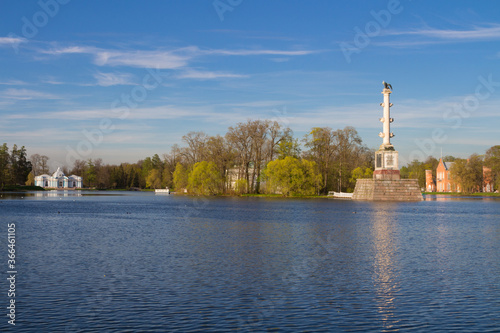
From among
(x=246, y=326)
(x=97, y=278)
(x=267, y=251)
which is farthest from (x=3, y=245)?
(x=246, y=326)

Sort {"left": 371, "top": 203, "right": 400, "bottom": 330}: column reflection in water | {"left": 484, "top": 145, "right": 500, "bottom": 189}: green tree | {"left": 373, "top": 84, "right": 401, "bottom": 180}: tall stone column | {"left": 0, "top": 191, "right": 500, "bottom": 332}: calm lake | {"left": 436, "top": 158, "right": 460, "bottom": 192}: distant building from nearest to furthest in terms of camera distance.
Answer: {"left": 0, "top": 191, "right": 500, "bottom": 332}: calm lake
{"left": 371, "top": 203, "right": 400, "bottom": 330}: column reflection in water
{"left": 373, "top": 84, "right": 401, "bottom": 180}: tall stone column
{"left": 484, "top": 145, "right": 500, "bottom": 189}: green tree
{"left": 436, "top": 158, "right": 460, "bottom": 192}: distant building

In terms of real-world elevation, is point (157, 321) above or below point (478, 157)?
below

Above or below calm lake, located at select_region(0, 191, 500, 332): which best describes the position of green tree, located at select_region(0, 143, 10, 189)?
above

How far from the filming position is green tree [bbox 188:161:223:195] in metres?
110

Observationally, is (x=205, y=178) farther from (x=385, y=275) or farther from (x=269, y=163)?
(x=385, y=275)

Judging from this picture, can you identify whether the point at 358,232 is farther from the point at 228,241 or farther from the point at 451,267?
the point at 451,267

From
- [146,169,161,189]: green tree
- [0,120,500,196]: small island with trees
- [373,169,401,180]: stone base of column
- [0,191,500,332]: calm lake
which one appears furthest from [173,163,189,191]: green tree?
[0,191,500,332]: calm lake

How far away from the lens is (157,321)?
14.1 meters

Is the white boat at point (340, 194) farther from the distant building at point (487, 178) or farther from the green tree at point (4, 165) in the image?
the green tree at point (4, 165)

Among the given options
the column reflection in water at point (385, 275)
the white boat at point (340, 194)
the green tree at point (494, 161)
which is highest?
the green tree at point (494, 161)

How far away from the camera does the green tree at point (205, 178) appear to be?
11050cm

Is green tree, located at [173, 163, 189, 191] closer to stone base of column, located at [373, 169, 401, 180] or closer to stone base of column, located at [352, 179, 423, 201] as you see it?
stone base of column, located at [352, 179, 423, 201]

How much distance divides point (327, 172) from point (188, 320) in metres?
105

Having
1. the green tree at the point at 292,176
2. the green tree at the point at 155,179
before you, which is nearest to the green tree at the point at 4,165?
the green tree at the point at 155,179
